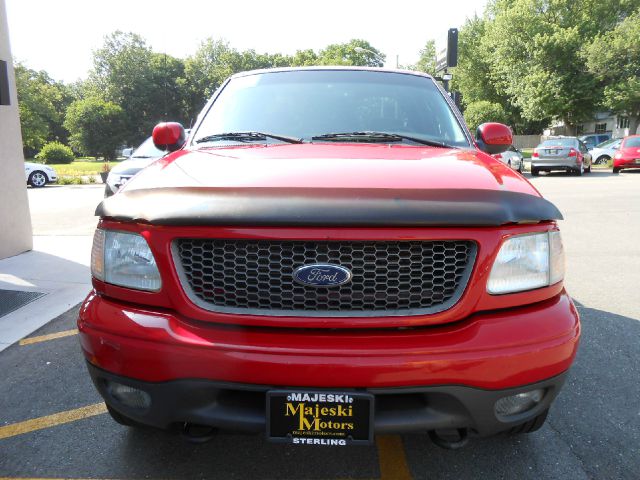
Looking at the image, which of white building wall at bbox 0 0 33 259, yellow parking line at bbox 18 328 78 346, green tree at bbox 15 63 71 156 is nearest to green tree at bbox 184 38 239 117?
green tree at bbox 15 63 71 156

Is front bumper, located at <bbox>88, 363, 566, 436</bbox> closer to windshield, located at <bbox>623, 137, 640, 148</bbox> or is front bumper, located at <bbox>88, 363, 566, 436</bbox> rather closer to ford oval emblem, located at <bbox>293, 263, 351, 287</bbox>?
ford oval emblem, located at <bbox>293, 263, 351, 287</bbox>

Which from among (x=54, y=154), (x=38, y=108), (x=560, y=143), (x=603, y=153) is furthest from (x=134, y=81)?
(x=560, y=143)

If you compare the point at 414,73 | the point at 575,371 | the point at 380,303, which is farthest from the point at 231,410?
the point at 414,73

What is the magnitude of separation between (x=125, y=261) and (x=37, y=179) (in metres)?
18.9

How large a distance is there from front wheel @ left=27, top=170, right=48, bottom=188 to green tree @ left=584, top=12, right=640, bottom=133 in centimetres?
3408

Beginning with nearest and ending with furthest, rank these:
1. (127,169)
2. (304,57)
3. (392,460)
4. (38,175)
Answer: (392,460) → (127,169) → (38,175) → (304,57)

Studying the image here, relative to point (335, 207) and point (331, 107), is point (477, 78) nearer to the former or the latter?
point (331, 107)

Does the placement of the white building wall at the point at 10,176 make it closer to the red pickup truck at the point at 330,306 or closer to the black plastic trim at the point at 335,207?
the red pickup truck at the point at 330,306

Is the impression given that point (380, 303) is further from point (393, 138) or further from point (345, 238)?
point (393, 138)

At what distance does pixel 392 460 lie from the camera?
223 cm

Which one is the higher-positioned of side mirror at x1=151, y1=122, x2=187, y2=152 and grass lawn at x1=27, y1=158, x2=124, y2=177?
side mirror at x1=151, y1=122, x2=187, y2=152

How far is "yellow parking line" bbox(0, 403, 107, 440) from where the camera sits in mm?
2490

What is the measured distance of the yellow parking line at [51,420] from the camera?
2.49 metres

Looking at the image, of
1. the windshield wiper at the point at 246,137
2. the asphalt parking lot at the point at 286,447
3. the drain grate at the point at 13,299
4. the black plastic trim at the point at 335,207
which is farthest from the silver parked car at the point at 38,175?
the black plastic trim at the point at 335,207
